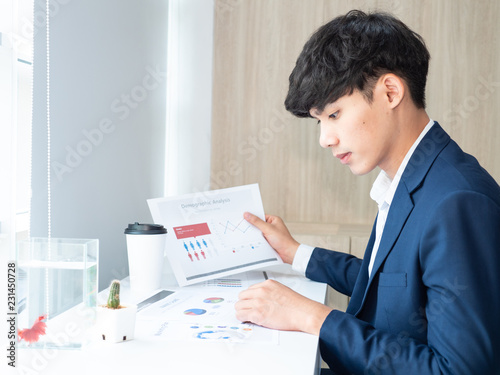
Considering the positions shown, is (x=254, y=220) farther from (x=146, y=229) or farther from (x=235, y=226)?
(x=146, y=229)

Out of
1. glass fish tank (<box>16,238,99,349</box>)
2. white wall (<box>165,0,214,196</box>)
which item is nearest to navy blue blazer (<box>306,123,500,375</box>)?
glass fish tank (<box>16,238,99,349</box>)

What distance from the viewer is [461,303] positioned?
0.84m

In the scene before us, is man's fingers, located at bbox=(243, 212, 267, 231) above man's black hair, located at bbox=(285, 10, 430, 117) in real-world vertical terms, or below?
below

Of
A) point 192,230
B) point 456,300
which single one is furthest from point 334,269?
point 456,300

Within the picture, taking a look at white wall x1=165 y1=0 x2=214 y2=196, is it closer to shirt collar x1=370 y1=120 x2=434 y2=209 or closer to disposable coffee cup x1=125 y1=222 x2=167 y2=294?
disposable coffee cup x1=125 y1=222 x2=167 y2=294

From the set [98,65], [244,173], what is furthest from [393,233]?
[244,173]

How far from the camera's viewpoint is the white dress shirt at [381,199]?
1088 mm

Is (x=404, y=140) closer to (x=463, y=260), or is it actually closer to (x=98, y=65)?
(x=463, y=260)

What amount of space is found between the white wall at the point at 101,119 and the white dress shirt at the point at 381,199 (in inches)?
23.1

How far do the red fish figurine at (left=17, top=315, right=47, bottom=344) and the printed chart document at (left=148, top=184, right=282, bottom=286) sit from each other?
523mm

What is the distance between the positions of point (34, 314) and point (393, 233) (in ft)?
2.22

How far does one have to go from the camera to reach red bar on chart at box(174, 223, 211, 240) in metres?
1.47

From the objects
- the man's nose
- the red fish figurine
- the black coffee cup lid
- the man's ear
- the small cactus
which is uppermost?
the man's ear

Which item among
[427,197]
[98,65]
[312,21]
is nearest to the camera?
[427,197]
